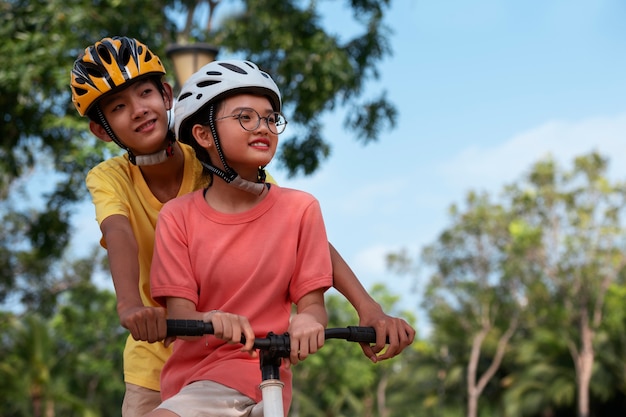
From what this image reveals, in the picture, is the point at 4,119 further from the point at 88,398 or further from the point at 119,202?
the point at 88,398

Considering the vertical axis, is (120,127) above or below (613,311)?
below

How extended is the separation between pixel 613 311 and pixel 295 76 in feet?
77.2

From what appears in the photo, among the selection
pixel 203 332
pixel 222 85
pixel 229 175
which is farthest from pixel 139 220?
pixel 203 332

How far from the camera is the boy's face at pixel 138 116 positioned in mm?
3336

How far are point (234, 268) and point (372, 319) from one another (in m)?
0.45

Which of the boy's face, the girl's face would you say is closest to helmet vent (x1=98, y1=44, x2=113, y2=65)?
the boy's face

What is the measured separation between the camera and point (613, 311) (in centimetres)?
3338

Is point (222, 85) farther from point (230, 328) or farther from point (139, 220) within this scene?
point (230, 328)

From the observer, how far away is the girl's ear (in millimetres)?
3045

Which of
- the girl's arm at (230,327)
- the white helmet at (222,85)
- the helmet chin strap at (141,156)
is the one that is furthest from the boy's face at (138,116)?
the girl's arm at (230,327)

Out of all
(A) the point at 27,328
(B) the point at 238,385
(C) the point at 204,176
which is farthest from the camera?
(A) the point at 27,328

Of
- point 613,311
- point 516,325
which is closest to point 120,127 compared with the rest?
point 613,311

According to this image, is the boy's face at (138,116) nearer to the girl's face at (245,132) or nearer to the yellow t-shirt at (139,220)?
the yellow t-shirt at (139,220)

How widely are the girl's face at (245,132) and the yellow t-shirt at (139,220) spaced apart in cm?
51
